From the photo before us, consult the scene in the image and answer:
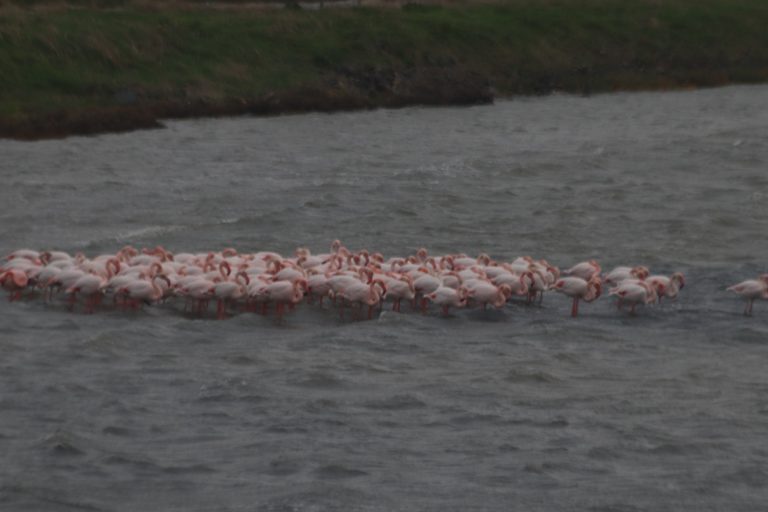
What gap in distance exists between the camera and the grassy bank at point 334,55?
4403 centimetres

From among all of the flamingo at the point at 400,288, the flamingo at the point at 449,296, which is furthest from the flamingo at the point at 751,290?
the flamingo at the point at 400,288

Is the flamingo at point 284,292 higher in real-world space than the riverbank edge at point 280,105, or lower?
lower

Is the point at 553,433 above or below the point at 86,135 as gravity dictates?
below

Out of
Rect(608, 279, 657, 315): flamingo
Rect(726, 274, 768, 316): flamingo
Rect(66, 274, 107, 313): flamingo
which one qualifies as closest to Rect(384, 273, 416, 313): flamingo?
Rect(608, 279, 657, 315): flamingo

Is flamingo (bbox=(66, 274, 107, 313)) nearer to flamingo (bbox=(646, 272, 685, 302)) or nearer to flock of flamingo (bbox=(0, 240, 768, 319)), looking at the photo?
flock of flamingo (bbox=(0, 240, 768, 319))

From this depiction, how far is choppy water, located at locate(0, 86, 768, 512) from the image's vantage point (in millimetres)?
13539

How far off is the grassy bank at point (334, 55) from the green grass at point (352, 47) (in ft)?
0.24

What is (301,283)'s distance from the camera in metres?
19.7

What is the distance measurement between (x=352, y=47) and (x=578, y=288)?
34465 millimetres

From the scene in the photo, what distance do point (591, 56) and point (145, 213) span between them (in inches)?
1370

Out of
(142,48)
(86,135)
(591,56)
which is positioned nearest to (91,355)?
(86,135)

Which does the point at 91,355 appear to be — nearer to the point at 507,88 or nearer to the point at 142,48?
the point at 142,48

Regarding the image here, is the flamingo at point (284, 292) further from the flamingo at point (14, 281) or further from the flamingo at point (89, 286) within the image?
the flamingo at point (14, 281)

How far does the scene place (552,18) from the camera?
63.4 metres
